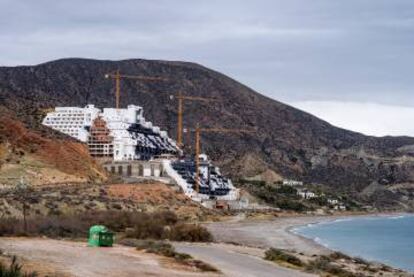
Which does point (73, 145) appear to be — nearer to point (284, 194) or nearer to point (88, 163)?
point (88, 163)

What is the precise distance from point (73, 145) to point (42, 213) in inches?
1389

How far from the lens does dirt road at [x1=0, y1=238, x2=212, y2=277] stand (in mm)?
24297

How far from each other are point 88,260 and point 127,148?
89.3m

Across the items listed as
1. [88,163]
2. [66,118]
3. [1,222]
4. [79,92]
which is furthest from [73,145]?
[79,92]

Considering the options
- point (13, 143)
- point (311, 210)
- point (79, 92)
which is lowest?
point (311, 210)

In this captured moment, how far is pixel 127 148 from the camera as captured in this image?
11619cm

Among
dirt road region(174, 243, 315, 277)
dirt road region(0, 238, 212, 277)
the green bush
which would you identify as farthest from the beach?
dirt road region(0, 238, 212, 277)

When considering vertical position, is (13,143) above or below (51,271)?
above

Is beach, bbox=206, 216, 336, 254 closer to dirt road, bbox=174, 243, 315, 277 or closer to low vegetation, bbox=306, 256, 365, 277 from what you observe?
dirt road, bbox=174, 243, 315, 277

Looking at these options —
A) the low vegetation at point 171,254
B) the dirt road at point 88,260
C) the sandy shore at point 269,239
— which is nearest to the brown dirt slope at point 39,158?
the sandy shore at point 269,239

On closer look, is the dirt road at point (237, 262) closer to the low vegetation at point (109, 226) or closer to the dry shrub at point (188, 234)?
the dry shrub at point (188, 234)

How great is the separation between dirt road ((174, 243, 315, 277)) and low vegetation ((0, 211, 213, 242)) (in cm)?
469

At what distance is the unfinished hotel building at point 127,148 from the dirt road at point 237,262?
219 feet

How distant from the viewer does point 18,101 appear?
4272 inches
